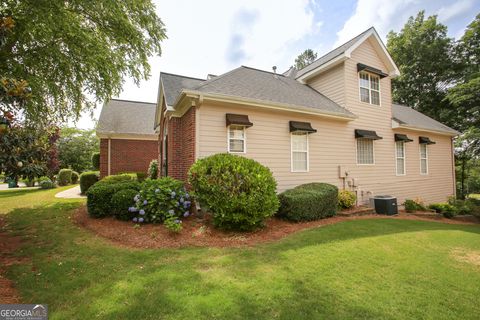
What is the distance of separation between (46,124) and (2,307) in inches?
365

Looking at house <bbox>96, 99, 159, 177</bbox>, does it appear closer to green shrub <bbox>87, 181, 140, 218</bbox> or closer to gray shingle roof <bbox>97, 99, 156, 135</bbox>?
gray shingle roof <bbox>97, 99, 156, 135</bbox>

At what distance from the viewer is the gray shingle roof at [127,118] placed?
15.5 meters

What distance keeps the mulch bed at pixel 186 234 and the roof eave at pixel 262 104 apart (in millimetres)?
3755

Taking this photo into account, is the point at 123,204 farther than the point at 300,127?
No

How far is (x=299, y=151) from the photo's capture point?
9305 mm

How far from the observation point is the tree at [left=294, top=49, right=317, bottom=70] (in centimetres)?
3475

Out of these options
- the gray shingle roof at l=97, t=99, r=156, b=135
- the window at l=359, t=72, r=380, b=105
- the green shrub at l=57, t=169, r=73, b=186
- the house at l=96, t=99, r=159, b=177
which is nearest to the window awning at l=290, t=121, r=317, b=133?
the window at l=359, t=72, r=380, b=105

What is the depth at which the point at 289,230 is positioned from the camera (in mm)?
6398

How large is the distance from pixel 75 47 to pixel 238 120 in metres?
5.95

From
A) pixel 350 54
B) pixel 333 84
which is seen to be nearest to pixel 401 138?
pixel 333 84

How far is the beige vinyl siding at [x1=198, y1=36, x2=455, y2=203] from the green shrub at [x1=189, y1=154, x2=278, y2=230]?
154cm

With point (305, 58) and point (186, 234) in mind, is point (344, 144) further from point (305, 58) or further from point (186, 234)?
point (305, 58)

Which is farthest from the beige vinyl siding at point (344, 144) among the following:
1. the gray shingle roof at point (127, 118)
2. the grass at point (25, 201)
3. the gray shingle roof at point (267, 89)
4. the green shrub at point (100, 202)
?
the gray shingle roof at point (127, 118)

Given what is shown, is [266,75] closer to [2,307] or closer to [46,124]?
[46,124]
